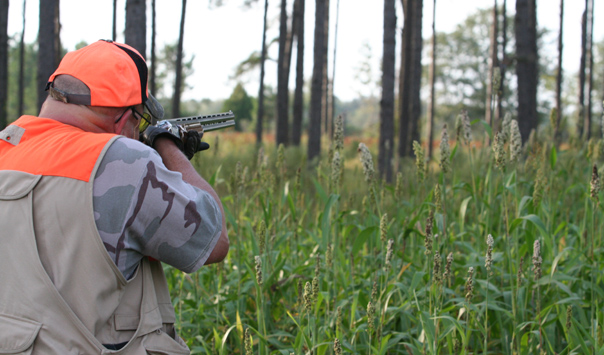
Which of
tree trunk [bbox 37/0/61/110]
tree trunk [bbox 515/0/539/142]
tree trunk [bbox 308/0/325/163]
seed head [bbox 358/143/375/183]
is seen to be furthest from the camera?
tree trunk [bbox 308/0/325/163]

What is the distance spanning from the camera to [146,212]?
5.06ft

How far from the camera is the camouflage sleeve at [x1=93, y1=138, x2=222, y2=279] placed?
1500 millimetres

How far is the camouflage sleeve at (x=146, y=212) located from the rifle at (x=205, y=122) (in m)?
0.60

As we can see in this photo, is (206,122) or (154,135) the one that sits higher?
(206,122)

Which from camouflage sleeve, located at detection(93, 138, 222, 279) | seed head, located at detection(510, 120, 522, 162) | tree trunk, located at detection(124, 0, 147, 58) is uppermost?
tree trunk, located at detection(124, 0, 147, 58)

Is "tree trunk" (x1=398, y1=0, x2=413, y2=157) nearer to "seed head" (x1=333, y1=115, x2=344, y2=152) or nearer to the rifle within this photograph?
"seed head" (x1=333, y1=115, x2=344, y2=152)

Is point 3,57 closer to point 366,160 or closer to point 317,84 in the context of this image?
point 317,84

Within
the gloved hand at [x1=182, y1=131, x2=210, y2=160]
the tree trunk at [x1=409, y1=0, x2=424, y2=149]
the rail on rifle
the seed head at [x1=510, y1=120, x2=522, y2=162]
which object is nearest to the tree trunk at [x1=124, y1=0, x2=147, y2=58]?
the rail on rifle

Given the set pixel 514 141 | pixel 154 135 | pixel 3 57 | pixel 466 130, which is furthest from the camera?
pixel 3 57

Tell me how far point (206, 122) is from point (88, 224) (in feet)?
3.70

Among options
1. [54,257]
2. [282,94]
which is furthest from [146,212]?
[282,94]

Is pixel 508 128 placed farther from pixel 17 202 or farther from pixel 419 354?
pixel 17 202

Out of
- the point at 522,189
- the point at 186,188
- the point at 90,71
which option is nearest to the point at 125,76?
the point at 90,71

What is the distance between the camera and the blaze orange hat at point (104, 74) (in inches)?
65.8
